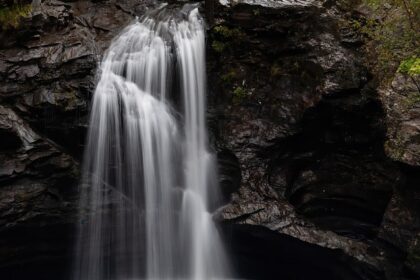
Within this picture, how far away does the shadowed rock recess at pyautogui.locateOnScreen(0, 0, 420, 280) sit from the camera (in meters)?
8.27

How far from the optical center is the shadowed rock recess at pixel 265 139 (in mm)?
8273

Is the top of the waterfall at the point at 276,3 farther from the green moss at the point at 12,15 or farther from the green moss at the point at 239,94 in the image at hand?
the green moss at the point at 12,15

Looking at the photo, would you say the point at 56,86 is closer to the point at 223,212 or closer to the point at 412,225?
the point at 223,212

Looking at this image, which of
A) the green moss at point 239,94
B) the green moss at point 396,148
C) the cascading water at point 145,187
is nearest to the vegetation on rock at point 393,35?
the green moss at point 396,148

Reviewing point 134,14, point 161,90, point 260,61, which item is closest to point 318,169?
point 260,61

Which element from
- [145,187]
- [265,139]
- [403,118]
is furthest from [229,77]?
[403,118]

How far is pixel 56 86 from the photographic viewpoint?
28.6ft

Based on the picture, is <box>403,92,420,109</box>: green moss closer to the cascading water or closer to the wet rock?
the wet rock

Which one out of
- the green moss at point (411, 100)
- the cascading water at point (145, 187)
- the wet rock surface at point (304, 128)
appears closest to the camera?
the green moss at point (411, 100)

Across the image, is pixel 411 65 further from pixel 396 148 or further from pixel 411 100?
pixel 396 148

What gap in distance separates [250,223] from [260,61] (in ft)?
12.4

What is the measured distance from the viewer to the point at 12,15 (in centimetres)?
908

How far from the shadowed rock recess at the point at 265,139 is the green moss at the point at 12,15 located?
65mm

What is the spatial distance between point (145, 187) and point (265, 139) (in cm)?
285
